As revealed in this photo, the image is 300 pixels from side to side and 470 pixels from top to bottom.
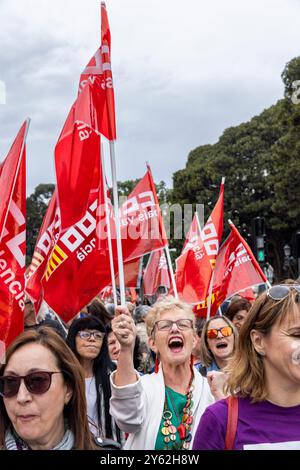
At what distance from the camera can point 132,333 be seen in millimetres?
3516

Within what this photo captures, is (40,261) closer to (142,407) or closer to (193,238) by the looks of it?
(142,407)

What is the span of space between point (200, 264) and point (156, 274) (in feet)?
15.7

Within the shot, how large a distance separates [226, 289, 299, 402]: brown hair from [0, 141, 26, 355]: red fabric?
7.64ft

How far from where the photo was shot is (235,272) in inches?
404

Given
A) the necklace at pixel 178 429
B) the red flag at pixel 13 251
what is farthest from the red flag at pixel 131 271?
the necklace at pixel 178 429

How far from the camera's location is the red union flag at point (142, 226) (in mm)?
9539

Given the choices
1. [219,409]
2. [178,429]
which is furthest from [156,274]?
[219,409]

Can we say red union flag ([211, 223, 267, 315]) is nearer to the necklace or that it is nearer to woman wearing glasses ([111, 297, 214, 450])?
woman wearing glasses ([111, 297, 214, 450])

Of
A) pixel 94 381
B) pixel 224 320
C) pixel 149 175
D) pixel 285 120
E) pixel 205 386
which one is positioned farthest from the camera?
pixel 285 120

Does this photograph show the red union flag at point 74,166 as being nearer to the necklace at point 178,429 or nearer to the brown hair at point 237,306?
the brown hair at point 237,306

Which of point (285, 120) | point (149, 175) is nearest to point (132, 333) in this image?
point (149, 175)

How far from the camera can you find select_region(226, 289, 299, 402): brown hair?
2.85m
